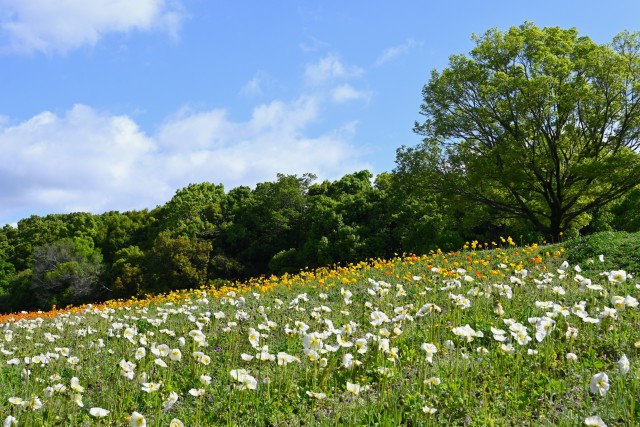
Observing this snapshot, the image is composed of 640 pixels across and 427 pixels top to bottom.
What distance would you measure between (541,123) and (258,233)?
67.9 ft

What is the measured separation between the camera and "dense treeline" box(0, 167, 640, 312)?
23188 mm

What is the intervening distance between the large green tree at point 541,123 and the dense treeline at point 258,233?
49.2 inches

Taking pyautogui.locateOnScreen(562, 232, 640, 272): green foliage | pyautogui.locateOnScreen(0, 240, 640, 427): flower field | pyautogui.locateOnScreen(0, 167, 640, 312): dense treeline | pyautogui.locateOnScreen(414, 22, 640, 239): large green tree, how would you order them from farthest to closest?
pyautogui.locateOnScreen(0, 167, 640, 312): dense treeline
pyautogui.locateOnScreen(414, 22, 640, 239): large green tree
pyautogui.locateOnScreen(562, 232, 640, 272): green foliage
pyautogui.locateOnScreen(0, 240, 640, 427): flower field

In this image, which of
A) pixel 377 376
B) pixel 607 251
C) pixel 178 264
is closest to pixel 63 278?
pixel 178 264

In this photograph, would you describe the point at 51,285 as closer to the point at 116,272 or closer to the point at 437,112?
the point at 116,272

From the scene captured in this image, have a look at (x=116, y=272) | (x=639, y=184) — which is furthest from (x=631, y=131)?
(x=116, y=272)

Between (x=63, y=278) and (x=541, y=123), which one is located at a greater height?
(x=541, y=123)

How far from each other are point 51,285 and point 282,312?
33.4m

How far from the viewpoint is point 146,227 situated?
1770 inches

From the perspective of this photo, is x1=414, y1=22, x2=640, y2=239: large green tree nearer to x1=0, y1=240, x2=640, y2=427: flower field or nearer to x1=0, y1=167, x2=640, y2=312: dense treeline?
x1=0, y1=167, x2=640, y2=312: dense treeline

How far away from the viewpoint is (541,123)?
63.1 feet

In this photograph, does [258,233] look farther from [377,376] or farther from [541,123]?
[377,376]

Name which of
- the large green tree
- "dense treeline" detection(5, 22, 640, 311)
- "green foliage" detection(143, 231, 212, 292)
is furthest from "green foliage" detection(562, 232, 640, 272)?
"green foliage" detection(143, 231, 212, 292)

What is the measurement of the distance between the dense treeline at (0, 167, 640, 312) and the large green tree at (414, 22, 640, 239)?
125cm
